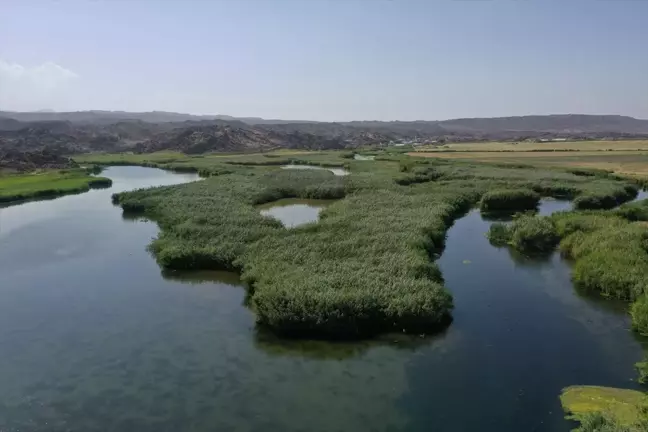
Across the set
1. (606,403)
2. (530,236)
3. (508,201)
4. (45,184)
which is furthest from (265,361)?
(45,184)

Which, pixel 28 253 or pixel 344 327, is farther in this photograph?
pixel 28 253

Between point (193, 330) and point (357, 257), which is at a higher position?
point (357, 257)

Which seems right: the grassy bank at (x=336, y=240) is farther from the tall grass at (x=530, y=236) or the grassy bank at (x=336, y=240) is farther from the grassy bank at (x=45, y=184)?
the grassy bank at (x=45, y=184)

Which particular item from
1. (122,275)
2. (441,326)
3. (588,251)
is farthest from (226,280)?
(588,251)

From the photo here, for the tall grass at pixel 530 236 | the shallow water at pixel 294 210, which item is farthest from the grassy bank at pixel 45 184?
the tall grass at pixel 530 236

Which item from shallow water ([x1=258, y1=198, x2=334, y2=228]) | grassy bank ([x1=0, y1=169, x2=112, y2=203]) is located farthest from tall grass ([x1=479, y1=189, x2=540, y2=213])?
grassy bank ([x1=0, y1=169, x2=112, y2=203])

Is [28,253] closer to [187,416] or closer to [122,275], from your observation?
[122,275]
